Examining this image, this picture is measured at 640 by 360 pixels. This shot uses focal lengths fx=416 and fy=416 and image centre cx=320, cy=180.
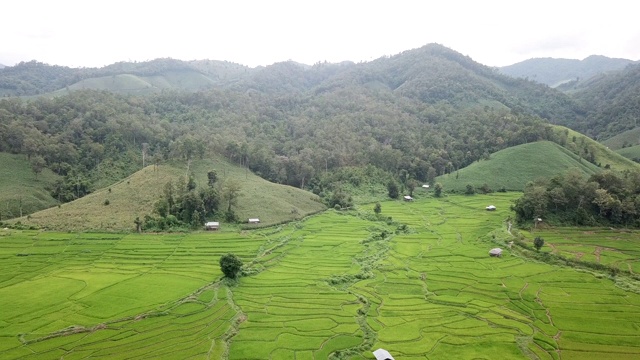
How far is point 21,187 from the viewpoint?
8662 cm

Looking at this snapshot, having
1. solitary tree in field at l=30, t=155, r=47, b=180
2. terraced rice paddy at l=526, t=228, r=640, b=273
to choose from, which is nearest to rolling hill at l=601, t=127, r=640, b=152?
terraced rice paddy at l=526, t=228, r=640, b=273

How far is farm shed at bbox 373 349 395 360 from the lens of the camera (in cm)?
3199

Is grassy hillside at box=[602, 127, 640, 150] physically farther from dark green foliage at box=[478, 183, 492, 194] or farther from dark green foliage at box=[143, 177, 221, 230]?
dark green foliage at box=[143, 177, 221, 230]

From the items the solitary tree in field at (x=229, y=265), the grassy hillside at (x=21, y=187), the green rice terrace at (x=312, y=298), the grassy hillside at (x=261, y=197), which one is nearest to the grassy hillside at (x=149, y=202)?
the grassy hillside at (x=261, y=197)

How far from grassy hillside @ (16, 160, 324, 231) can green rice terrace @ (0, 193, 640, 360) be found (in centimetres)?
449

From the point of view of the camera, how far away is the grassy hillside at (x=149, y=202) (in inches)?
2655

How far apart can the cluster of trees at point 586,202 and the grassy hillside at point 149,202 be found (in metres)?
41.9

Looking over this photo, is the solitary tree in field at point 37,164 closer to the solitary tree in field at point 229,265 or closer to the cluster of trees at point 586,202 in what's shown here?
the solitary tree in field at point 229,265

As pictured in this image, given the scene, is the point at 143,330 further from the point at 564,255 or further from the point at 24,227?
the point at 564,255

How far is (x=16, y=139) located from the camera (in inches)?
3885

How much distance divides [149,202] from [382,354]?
5564cm

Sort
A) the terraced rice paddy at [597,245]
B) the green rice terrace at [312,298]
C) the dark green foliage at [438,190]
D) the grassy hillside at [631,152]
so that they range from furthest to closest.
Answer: the grassy hillside at [631,152] → the dark green foliage at [438,190] → the terraced rice paddy at [597,245] → the green rice terrace at [312,298]

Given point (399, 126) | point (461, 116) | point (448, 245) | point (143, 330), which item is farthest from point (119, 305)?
point (461, 116)

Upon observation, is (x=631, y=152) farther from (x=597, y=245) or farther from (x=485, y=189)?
(x=597, y=245)
